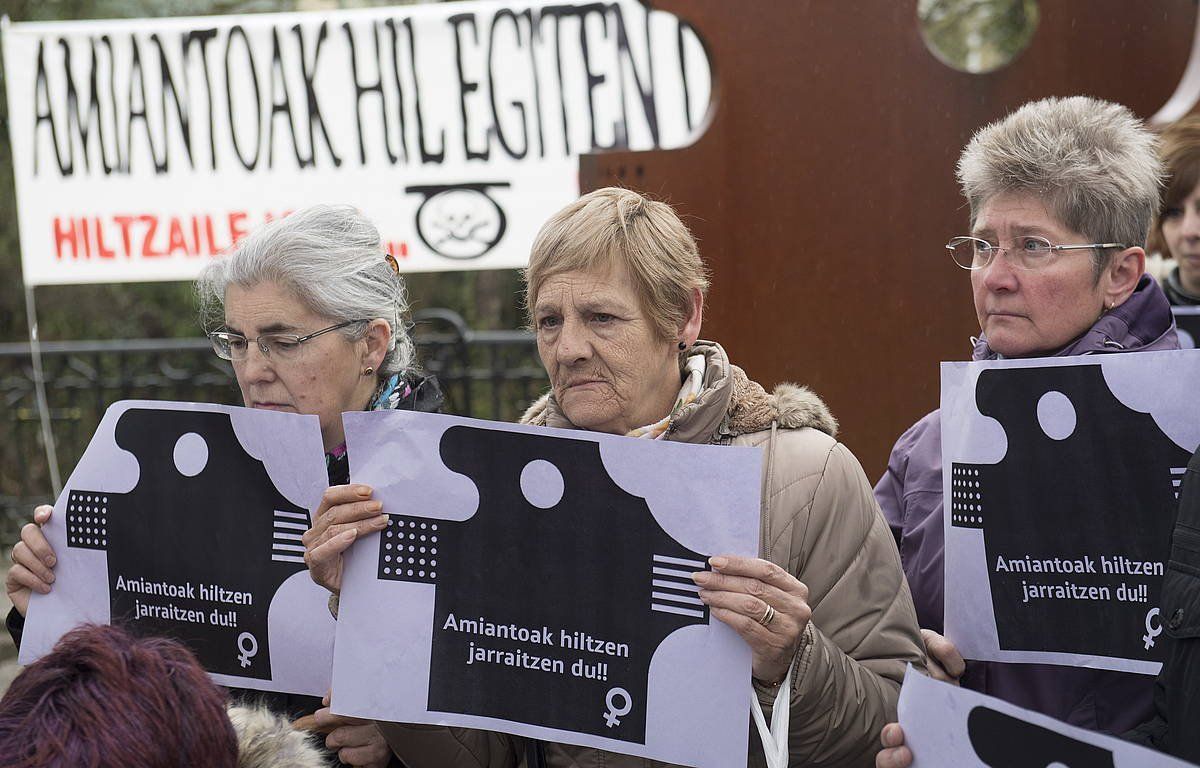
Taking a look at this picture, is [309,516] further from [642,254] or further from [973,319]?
[973,319]

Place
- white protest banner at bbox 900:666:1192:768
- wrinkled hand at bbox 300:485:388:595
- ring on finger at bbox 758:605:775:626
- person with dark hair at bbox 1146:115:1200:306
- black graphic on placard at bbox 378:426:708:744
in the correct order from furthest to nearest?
person with dark hair at bbox 1146:115:1200:306
wrinkled hand at bbox 300:485:388:595
black graphic on placard at bbox 378:426:708:744
ring on finger at bbox 758:605:775:626
white protest banner at bbox 900:666:1192:768

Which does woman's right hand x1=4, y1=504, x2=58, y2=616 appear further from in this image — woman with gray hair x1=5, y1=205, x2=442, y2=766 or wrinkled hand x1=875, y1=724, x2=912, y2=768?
wrinkled hand x1=875, y1=724, x2=912, y2=768

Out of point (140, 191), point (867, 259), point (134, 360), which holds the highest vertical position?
point (140, 191)

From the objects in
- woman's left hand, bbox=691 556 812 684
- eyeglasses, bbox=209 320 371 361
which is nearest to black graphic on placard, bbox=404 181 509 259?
eyeglasses, bbox=209 320 371 361

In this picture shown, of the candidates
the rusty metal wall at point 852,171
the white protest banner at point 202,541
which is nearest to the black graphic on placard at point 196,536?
the white protest banner at point 202,541

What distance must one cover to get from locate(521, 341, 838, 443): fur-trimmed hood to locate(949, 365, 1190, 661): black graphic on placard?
32 centimetres

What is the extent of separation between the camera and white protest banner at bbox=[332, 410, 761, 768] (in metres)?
2.07

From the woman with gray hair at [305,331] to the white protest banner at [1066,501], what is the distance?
1200 millimetres

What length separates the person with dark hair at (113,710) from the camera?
4.73 ft

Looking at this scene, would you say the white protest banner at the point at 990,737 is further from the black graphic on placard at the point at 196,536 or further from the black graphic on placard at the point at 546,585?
the black graphic on placard at the point at 196,536

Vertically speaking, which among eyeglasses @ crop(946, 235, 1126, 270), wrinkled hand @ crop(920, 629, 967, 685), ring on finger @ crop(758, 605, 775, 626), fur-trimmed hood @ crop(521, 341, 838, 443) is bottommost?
wrinkled hand @ crop(920, 629, 967, 685)

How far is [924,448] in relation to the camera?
266cm

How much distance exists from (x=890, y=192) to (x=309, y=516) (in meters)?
2.26

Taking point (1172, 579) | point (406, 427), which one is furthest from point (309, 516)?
point (1172, 579)
